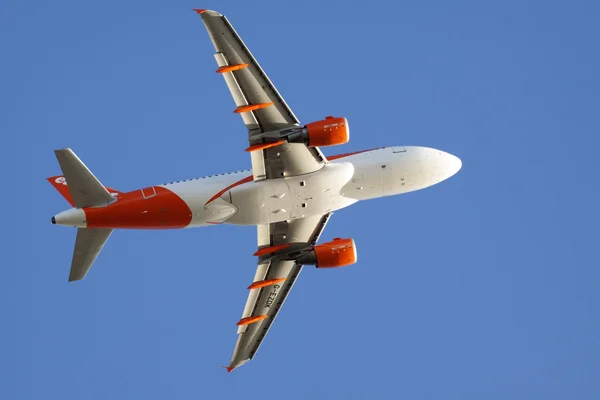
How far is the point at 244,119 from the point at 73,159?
948cm

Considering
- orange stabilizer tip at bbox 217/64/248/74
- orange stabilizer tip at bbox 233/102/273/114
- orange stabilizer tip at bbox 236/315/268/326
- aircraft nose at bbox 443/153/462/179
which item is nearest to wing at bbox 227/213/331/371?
orange stabilizer tip at bbox 236/315/268/326

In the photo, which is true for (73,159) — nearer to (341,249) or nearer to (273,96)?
(273,96)

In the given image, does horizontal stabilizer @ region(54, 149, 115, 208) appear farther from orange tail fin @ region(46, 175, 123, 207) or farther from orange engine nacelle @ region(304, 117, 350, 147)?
orange engine nacelle @ region(304, 117, 350, 147)

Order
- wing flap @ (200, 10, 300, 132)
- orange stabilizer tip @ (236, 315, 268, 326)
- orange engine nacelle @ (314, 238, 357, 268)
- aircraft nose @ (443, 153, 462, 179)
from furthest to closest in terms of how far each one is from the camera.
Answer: orange stabilizer tip @ (236, 315, 268, 326) → orange engine nacelle @ (314, 238, 357, 268) → aircraft nose @ (443, 153, 462, 179) → wing flap @ (200, 10, 300, 132)

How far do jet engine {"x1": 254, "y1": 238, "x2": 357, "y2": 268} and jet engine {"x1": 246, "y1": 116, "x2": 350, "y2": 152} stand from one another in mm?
7967

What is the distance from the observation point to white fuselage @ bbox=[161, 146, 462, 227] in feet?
184

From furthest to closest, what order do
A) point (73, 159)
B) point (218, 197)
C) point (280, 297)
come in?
point (280, 297), point (218, 197), point (73, 159)

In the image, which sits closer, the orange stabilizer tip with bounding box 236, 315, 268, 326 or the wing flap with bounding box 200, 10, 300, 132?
the wing flap with bounding box 200, 10, 300, 132

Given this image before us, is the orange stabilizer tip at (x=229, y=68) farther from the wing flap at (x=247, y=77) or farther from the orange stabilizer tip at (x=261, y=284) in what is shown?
the orange stabilizer tip at (x=261, y=284)

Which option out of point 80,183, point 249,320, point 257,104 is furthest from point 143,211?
point 249,320

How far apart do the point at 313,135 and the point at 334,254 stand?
29.0ft

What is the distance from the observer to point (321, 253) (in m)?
59.4

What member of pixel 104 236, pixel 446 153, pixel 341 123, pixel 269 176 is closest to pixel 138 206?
pixel 104 236

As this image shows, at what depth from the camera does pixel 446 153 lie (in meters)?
59.7
